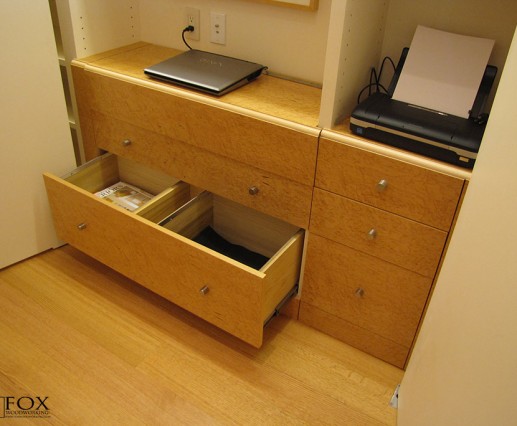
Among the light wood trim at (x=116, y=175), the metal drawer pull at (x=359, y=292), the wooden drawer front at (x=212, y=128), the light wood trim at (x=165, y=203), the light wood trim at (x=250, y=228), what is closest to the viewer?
the wooden drawer front at (x=212, y=128)

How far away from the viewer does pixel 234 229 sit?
73.4 inches

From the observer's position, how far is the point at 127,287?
1.81 metres

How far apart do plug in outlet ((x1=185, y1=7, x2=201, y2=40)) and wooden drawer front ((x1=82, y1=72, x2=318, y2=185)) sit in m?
0.37

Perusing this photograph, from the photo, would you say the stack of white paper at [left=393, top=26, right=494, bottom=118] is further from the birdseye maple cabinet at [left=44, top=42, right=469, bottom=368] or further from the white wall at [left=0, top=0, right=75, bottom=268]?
the white wall at [left=0, top=0, right=75, bottom=268]

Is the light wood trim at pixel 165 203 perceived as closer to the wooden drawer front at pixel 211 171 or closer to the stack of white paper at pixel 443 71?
the wooden drawer front at pixel 211 171

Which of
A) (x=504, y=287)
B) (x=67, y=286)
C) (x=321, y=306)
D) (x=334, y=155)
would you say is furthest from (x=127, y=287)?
(x=504, y=287)

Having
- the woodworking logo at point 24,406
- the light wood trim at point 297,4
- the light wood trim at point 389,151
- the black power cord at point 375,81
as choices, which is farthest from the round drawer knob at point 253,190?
the woodworking logo at point 24,406

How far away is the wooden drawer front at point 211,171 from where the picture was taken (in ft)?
4.83

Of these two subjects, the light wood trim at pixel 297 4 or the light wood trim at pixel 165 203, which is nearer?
the light wood trim at pixel 297 4

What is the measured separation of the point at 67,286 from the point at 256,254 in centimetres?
69

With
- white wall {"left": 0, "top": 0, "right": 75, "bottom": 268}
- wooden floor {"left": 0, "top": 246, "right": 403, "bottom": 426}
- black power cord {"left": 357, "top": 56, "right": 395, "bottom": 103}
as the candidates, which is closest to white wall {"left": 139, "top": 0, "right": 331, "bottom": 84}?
black power cord {"left": 357, "top": 56, "right": 395, "bottom": 103}

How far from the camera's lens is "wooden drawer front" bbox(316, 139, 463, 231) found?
1211mm

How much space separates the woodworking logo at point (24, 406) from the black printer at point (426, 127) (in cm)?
115

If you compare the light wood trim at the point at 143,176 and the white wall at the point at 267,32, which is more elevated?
the white wall at the point at 267,32
